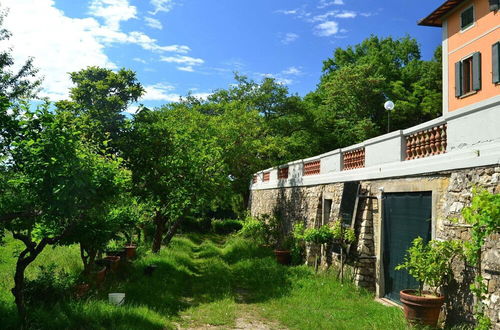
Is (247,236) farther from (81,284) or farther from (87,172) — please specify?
(87,172)

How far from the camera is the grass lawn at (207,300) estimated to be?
6500 mm

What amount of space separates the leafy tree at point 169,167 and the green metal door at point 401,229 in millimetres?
6709

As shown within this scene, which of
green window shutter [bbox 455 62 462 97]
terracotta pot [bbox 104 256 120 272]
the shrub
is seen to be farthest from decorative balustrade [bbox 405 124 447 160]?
the shrub

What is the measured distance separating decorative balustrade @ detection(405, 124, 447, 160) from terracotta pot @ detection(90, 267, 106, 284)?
6.92m

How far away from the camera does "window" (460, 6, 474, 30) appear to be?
15.9m

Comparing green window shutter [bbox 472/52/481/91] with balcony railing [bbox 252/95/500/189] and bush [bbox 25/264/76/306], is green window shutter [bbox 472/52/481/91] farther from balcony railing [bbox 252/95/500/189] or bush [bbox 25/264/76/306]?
bush [bbox 25/264/76/306]

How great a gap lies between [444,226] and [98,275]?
6851 mm

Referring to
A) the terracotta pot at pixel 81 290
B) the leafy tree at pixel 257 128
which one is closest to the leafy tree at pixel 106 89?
the leafy tree at pixel 257 128

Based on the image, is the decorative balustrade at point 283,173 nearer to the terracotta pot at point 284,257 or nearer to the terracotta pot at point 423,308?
the terracotta pot at point 284,257

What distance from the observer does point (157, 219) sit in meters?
14.4

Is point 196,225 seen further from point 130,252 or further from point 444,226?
point 444,226

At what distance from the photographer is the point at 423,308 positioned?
623cm

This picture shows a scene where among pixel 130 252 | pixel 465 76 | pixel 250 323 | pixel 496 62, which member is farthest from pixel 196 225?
pixel 250 323

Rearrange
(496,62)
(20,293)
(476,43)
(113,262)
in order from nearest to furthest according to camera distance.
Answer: (20,293) < (113,262) < (496,62) < (476,43)
